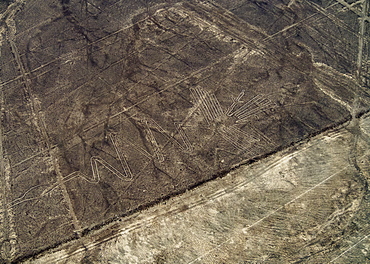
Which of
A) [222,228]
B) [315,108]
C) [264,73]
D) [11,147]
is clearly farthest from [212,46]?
[11,147]

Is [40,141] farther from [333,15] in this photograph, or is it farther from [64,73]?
[333,15]

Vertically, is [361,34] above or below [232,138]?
above

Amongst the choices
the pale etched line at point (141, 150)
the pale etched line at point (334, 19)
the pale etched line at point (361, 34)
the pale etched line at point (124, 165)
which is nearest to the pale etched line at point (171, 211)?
the pale etched line at point (124, 165)

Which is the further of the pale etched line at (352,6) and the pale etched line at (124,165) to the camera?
the pale etched line at (352,6)

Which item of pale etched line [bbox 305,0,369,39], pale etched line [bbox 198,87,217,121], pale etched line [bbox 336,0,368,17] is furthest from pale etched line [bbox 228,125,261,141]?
pale etched line [bbox 336,0,368,17]

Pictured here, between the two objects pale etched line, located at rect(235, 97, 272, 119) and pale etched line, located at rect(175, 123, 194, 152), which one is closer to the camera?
pale etched line, located at rect(175, 123, 194, 152)

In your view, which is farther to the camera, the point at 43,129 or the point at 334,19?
the point at 334,19

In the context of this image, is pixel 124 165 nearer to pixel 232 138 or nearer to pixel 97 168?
pixel 97 168

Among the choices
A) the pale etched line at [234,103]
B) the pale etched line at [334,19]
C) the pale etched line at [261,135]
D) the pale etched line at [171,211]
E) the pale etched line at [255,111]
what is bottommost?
the pale etched line at [171,211]

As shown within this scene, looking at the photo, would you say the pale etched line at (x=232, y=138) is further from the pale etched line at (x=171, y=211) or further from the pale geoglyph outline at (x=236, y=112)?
the pale etched line at (x=171, y=211)

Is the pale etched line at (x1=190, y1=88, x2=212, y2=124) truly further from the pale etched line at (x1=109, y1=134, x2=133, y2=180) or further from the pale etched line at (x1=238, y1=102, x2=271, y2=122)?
the pale etched line at (x1=109, y1=134, x2=133, y2=180)

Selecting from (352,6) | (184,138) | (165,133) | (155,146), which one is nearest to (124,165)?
(155,146)
